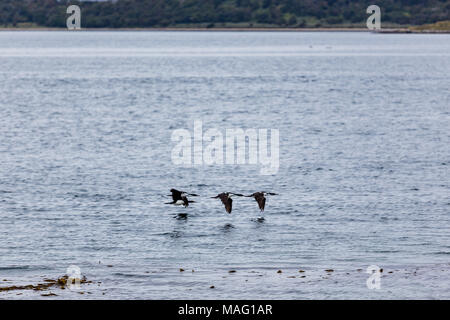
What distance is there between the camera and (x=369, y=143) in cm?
5988

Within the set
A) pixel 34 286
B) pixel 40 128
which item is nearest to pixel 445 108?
pixel 40 128

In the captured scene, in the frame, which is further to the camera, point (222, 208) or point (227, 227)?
point (222, 208)

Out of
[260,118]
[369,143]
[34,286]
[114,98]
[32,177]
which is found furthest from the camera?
[114,98]

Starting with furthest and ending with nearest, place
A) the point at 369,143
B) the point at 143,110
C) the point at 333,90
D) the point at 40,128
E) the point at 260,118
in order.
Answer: the point at 333,90 < the point at 143,110 < the point at 260,118 < the point at 40,128 < the point at 369,143

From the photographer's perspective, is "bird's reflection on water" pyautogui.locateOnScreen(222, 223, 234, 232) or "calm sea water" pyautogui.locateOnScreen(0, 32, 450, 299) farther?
"bird's reflection on water" pyautogui.locateOnScreen(222, 223, 234, 232)

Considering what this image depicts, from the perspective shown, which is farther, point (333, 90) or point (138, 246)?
point (333, 90)

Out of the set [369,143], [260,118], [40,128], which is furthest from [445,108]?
[40,128]

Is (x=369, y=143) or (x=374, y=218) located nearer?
(x=374, y=218)

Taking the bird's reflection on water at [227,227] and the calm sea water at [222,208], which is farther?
the bird's reflection on water at [227,227]

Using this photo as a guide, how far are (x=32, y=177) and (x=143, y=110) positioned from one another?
152ft

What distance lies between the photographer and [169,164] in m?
50.1

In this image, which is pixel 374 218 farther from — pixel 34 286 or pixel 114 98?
pixel 114 98

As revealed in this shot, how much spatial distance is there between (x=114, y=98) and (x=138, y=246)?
7968 cm

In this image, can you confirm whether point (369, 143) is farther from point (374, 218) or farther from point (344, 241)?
point (344, 241)
